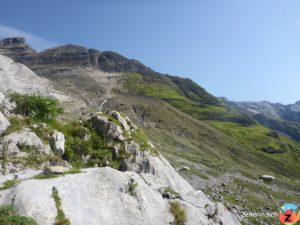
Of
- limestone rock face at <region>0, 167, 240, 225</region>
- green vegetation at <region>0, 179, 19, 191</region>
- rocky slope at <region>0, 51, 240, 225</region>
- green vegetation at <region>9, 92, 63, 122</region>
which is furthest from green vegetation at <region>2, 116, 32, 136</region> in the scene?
limestone rock face at <region>0, 167, 240, 225</region>

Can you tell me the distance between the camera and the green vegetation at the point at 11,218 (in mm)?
11291

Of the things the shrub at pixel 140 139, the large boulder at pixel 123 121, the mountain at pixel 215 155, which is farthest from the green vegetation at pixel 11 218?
the large boulder at pixel 123 121

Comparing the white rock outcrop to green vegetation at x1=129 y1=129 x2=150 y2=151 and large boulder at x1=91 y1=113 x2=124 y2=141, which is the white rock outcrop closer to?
large boulder at x1=91 y1=113 x2=124 y2=141

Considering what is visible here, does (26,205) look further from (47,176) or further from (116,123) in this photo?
(116,123)

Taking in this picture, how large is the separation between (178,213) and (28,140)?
1188 cm

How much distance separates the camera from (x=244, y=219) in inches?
1708

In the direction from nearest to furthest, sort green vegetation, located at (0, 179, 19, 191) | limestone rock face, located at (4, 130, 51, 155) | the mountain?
green vegetation, located at (0, 179, 19, 191) < limestone rock face, located at (4, 130, 51, 155) < the mountain

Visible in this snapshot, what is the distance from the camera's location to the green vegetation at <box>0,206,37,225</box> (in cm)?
1129

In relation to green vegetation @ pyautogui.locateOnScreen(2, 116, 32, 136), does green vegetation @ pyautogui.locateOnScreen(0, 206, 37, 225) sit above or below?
below

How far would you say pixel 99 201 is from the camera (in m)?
14.7

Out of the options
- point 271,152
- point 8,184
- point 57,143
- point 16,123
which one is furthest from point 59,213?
point 271,152

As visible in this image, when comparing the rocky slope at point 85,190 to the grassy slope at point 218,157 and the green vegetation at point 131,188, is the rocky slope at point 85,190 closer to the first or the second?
the green vegetation at point 131,188

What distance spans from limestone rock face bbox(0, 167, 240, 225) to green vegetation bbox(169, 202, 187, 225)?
198 mm

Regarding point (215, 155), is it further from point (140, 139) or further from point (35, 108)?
point (35, 108)
